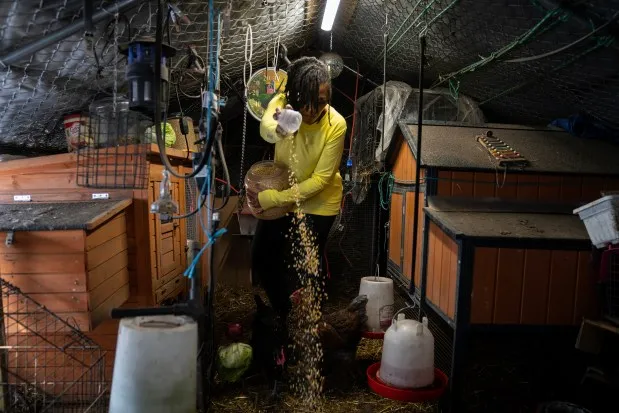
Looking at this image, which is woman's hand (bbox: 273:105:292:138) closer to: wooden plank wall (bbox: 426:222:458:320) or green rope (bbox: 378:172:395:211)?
wooden plank wall (bbox: 426:222:458:320)

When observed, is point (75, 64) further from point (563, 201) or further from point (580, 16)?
point (563, 201)

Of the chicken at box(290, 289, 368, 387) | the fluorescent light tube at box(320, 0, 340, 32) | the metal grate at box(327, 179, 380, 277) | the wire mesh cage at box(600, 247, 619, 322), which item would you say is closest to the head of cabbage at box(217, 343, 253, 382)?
the chicken at box(290, 289, 368, 387)

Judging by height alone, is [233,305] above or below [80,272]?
below

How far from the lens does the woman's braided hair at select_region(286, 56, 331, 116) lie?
2740 millimetres

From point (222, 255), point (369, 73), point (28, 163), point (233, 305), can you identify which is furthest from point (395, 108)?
point (28, 163)

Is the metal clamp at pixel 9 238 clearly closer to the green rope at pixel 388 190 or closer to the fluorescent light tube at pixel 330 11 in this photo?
the fluorescent light tube at pixel 330 11

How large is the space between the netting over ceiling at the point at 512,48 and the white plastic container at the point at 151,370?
8.25 feet

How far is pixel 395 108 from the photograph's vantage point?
4312 mm

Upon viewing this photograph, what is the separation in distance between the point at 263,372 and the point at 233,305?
5.87 ft

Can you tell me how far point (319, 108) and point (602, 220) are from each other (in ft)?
5.87

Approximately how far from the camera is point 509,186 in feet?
10.1

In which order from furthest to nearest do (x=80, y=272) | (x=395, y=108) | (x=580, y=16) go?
(x=395, y=108), (x=580, y=16), (x=80, y=272)

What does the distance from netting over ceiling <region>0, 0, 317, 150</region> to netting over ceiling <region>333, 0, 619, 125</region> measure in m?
1.01

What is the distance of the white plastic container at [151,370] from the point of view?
152 cm
